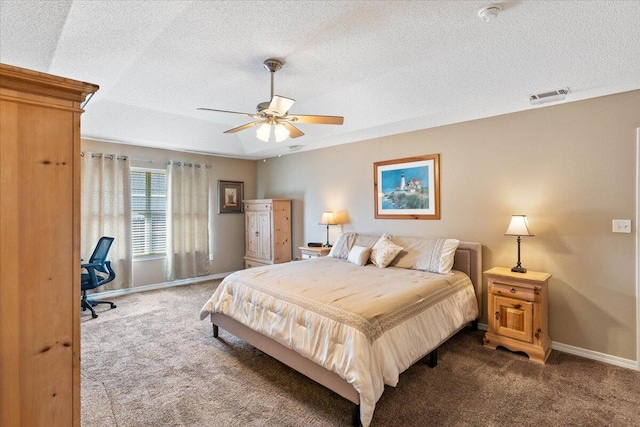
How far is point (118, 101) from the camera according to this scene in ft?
13.3

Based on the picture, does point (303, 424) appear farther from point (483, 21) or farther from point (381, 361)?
point (483, 21)

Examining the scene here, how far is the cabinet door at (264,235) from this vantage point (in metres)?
5.81

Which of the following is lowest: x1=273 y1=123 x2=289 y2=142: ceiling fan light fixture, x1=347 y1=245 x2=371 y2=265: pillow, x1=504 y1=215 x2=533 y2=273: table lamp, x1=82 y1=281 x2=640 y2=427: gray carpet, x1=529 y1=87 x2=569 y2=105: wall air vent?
x1=82 y1=281 x2=640 y2=427: gray carpet

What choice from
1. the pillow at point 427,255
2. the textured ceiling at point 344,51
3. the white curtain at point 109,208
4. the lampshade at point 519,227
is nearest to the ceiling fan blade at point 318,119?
the textured ceiling at point 344,51

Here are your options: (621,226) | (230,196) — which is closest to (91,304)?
(230,196)

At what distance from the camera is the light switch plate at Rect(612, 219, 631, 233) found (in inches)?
111

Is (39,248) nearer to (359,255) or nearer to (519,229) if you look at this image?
(359,255)

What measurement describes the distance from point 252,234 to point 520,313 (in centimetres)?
455

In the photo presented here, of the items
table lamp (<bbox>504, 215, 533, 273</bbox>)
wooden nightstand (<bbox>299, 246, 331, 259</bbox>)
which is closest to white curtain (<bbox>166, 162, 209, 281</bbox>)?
wooden nightstand (<bbox>299, 246, 331, 259</bbox>)

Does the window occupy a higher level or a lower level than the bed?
higher

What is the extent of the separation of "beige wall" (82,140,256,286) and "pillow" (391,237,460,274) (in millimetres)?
3827

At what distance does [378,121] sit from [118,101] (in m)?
3.27

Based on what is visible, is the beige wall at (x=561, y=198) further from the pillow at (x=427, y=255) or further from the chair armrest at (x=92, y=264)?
the chair armrest at (x=92, y=264)

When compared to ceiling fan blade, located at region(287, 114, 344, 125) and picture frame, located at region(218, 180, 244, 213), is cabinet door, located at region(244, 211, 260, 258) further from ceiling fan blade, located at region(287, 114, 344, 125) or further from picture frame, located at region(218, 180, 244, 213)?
ceiling fan blade, located at region(287, 114, 344, 125)
